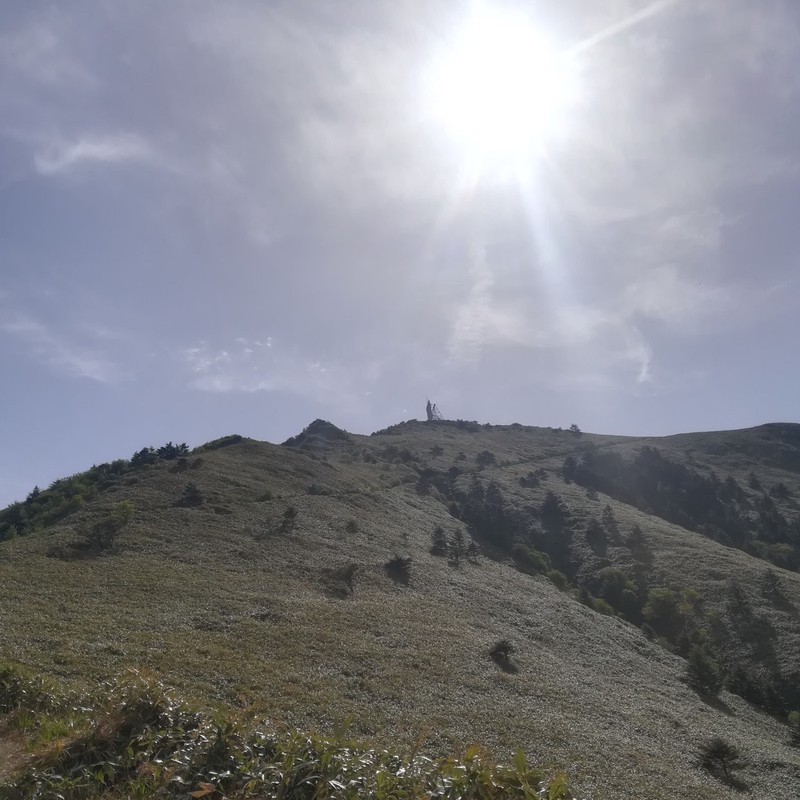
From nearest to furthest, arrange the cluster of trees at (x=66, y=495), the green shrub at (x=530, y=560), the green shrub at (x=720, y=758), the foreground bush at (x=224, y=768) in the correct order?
1. the foreground bush at (x=224, y=768)
2. the green shrub at (x=720, y=758)
3. the cluster of trees at (x=66, y=495)
4. the green shrub at (x=530, y=560)

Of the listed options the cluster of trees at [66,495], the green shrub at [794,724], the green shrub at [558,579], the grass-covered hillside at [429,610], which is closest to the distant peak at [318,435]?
the grass-covered hillside at [429,610]

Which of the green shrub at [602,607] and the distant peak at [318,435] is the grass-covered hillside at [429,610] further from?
the distant peak at [318,435]

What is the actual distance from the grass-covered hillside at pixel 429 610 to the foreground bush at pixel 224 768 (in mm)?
795

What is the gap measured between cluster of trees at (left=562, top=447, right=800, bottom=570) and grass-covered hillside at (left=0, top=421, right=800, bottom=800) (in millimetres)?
818

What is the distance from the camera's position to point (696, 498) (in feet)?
368

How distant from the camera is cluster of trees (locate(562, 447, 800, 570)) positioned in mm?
91375

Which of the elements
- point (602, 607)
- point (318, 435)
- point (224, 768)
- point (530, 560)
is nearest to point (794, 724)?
point (602, 607)

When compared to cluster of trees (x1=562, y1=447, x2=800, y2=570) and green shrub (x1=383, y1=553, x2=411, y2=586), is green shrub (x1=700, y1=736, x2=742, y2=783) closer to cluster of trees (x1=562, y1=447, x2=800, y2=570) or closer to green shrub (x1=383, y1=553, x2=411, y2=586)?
green shrub (x1=383, y1=553, x2=411, y2=586)

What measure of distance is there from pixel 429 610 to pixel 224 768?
131ft

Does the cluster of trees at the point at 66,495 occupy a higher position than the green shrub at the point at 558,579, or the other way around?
the cluster of trees at the point at 66,495

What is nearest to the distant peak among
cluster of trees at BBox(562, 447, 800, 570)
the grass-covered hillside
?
the grass-covered hillside

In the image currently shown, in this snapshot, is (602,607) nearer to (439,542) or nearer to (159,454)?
(439,542)

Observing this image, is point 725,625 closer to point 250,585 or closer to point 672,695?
point 672,695

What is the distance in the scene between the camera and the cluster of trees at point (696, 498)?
91375 mm
